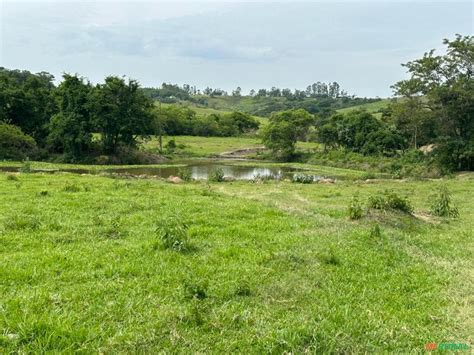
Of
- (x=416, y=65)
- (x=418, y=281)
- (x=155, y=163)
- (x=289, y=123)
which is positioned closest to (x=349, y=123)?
(x=289, y=123)

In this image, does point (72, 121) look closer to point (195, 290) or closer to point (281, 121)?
point (281, 121)

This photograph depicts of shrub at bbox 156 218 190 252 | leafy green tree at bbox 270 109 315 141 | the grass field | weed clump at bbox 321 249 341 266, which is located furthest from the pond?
weed clump at bbox 321 249 341 266

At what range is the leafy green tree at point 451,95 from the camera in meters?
44.3

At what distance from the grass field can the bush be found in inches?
1488

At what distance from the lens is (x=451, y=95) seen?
4462cm

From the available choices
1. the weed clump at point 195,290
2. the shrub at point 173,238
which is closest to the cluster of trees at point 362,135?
the shrub at point 173,238

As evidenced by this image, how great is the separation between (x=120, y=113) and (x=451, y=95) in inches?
1585

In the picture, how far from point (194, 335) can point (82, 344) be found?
4.91ft

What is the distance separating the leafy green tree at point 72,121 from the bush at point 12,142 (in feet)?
12.8

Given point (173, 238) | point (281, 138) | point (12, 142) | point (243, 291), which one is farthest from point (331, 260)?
point (281, 138)

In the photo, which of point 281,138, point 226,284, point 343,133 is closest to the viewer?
point 226,284

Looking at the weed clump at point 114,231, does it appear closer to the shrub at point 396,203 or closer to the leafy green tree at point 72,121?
the shrub at point 396,203

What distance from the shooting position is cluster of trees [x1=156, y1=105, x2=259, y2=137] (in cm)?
10306

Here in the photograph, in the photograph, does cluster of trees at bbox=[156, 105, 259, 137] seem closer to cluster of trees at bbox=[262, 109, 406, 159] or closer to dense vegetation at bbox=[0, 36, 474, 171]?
dense vegetation at bbox=[0, 36, 474, 171]
